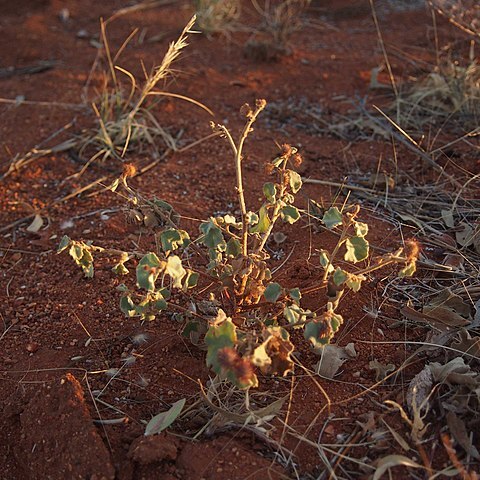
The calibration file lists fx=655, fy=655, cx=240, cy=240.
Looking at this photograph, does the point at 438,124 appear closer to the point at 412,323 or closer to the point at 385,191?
the point at 385,191

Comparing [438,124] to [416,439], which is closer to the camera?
[416,439]

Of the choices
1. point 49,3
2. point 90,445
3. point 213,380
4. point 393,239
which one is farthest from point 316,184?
point 49,3

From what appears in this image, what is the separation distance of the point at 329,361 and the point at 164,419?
44 cm

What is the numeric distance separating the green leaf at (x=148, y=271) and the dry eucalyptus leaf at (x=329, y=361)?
493mm

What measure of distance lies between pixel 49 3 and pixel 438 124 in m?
2.71

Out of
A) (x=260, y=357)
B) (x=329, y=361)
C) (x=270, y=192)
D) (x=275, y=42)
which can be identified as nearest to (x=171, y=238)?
(x=270, y=192)

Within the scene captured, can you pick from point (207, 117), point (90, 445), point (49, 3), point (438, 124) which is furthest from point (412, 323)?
point (49, 3)

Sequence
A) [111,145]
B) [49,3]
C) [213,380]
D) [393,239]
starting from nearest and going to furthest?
[213,380], [393,239], [111,145], [49,3]

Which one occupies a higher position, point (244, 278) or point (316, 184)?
point (244, 278)

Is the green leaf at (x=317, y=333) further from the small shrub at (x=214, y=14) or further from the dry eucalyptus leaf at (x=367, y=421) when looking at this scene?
the small shrub at (x=214, y=14)

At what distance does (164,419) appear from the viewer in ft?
4.93

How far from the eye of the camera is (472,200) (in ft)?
7.34

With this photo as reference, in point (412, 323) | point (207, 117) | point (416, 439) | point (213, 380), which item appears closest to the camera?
point (416, 439)

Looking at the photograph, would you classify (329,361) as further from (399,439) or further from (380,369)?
(399,439)
